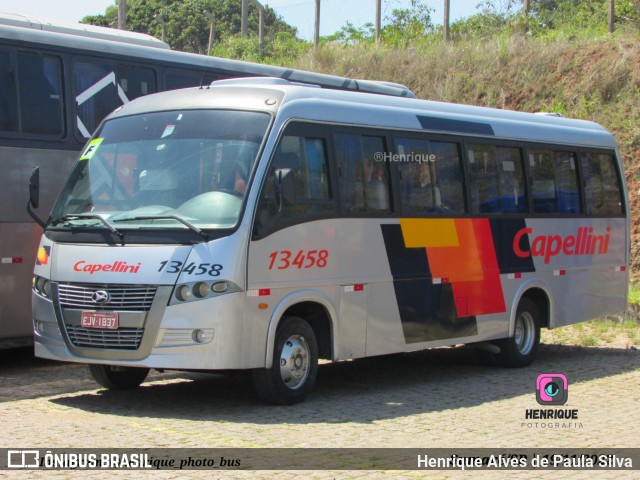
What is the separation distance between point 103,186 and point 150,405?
2244 mm

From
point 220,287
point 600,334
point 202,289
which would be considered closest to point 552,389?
point 220,287

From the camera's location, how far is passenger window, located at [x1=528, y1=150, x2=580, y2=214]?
14.3m

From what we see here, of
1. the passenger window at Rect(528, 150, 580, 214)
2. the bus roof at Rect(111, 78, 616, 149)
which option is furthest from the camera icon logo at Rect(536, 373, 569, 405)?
the bus roof at Rect(111, 78, 616, 149)

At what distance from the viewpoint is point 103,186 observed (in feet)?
35.3

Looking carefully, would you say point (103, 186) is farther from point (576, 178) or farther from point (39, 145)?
point (576, 178)

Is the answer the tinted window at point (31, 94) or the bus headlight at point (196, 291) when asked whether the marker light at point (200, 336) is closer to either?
the bus headlight at point (196, 291)

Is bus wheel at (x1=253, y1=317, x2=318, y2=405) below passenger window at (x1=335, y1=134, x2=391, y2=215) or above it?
below

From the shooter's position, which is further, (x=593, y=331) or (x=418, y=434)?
(x=593, y=331)

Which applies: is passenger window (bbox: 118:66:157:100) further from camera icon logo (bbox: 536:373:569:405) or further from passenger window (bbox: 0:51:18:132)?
camera icon logo (bbox: 536:373:569:405)

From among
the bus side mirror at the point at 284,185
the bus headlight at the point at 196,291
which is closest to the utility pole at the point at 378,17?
the bus side mirror at the point at 284,185

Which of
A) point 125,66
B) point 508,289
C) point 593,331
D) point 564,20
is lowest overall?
point 593,331

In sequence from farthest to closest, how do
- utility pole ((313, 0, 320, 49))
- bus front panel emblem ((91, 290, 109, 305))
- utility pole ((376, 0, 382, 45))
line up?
utility pole ((313, 0, 320, 49)) → utility pole ((376, 0, 382, 45)) → bus front panel emblem ((91, 290, 109, 305))

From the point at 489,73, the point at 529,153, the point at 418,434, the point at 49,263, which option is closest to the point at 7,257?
the point at 49,263

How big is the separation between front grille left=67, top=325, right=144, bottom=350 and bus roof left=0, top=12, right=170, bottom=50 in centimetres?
467
